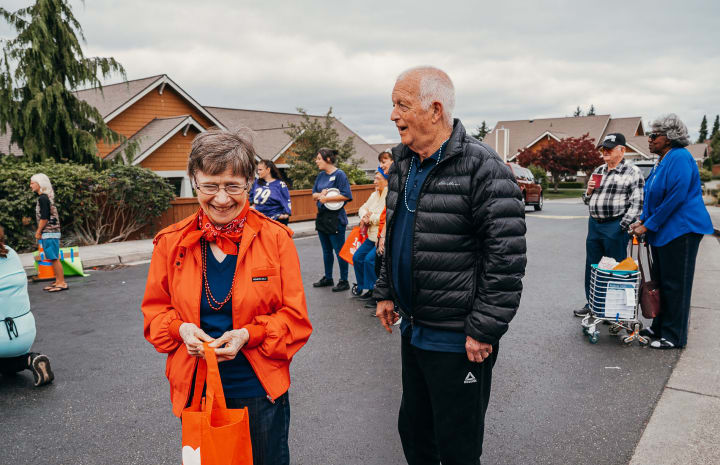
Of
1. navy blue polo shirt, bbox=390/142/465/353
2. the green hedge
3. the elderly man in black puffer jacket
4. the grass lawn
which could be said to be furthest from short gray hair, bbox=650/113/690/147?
the grass lawn

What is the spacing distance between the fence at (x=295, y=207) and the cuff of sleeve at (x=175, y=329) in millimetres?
12628

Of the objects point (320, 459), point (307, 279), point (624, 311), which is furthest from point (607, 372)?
point (307, 279)

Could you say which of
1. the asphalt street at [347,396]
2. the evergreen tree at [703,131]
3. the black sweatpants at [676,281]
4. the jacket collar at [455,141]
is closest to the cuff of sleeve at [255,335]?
the jacket collar at [455,141]

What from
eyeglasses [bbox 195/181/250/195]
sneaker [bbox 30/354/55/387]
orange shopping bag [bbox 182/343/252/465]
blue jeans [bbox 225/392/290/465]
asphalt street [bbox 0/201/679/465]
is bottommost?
asphalt street [bbox 0/201/679/465]

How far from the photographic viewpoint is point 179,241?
2.02 meters

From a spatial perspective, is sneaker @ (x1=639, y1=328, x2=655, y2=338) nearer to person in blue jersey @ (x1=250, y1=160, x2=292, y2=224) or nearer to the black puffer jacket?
the black puffer jacket

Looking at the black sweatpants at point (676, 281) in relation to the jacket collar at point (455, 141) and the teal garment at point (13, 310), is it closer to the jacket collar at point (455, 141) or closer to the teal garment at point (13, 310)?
the jacket collar at point (455, 141)

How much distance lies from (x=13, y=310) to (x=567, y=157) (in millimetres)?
43164

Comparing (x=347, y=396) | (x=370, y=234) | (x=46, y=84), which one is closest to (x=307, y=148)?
(x=46, y=84)

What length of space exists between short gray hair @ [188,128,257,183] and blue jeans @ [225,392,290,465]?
93cm

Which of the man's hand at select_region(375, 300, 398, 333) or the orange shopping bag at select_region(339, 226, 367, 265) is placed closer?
the man's hand at select_region(375, 300, 398, 333)

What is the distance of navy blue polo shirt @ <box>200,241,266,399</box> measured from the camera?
6.63 ft

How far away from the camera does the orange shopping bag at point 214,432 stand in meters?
1.67

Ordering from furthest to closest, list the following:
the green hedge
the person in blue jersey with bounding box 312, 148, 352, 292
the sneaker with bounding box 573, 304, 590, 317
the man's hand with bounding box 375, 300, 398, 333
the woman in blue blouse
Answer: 1. the green hedge
2. the person in blue jersey with bounding box 312, 148, 352, 292
3. the sneaker with bounding box 573, 304, 590, 317
4. the woman in blue blouse
5. the man's hand with bounding box 375, 300, 398, 333
